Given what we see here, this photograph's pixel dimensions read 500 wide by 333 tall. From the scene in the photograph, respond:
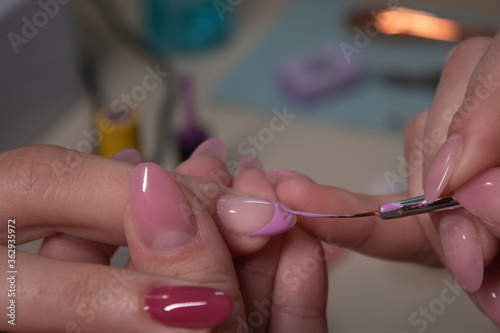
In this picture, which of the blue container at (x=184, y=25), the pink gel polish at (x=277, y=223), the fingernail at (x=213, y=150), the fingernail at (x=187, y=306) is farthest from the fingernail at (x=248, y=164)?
the blue container at (x=184, y=25)

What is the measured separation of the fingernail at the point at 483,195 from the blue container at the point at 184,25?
833mm

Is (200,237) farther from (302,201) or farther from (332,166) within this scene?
(332,166)

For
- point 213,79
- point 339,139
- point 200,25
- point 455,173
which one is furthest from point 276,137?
point 455,173

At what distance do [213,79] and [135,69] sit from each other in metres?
0.17

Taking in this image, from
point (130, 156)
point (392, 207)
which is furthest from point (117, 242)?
point (392, 207)

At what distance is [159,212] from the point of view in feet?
1.39

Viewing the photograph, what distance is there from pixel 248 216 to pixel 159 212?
97 mm

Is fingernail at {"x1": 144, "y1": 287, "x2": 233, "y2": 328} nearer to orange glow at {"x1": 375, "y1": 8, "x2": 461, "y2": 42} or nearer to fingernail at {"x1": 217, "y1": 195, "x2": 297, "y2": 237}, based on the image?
fingernail at {"x1": 217, "y1": 195, "x2": 297, "y2": 237}

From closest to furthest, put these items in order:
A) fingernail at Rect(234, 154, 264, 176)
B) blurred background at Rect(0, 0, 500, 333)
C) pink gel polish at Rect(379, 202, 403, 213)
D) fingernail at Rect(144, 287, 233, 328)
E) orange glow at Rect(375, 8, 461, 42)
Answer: fingernail at Rect(144, 287, 233, 328) → pink gel polish at Rect(379, 202, 403, 213) → fingernail at Rect(234, 154, 264, 176) → blurred background at Rect(0, 0, 500, 333) → orange glow at Rect(375, 8, 461, 42)

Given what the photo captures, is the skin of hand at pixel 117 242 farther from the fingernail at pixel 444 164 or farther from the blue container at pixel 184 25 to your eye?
the blue container at pixel 184 25

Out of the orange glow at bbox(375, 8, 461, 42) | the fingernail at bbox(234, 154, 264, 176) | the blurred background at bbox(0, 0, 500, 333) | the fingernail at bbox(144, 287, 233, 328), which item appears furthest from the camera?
the orange glow at bbox(375, 8, 461, 42)

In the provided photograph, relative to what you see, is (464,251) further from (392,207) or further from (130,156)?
(130,156)

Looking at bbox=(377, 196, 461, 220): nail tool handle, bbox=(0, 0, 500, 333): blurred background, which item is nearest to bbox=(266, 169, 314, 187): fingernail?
bbox=(377, 196, 461, 220): nail tool handle

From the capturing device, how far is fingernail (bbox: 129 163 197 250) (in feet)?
1.39
